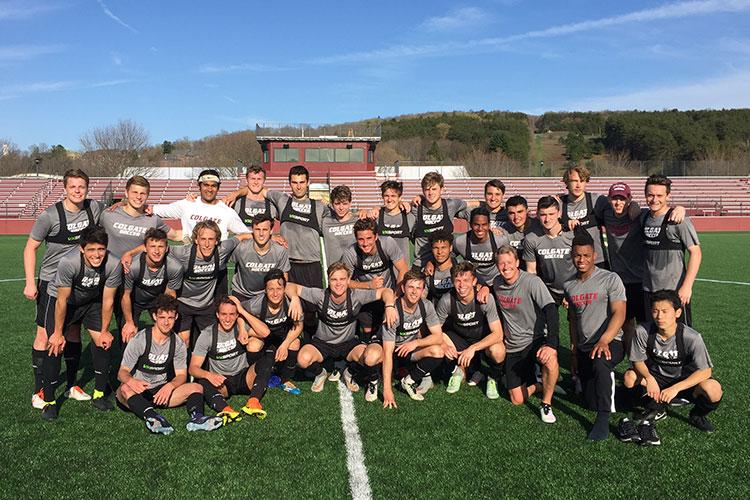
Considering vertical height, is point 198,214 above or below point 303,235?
above

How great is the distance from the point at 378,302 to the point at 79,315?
2.87 m

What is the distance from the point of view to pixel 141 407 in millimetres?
4602

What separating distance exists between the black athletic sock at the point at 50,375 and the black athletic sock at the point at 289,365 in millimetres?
2021

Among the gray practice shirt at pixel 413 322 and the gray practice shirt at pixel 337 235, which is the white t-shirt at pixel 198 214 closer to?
the gray practice shirt at pixel 337 235

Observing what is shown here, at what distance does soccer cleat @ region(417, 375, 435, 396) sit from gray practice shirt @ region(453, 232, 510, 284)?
1.23 metres

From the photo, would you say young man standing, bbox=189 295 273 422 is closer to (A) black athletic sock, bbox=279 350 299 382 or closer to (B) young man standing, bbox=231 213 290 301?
(A) black athletic sock, bbox=279 350 299 382

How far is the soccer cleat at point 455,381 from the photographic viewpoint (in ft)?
18.0

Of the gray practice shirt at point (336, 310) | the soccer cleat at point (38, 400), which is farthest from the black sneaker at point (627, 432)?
the soccer cleat at point (38, 400)

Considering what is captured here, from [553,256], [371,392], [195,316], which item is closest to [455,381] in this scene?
[371,392]

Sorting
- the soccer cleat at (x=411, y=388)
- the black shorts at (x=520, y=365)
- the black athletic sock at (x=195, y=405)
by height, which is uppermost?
the black shorts at (x=520, y=365)

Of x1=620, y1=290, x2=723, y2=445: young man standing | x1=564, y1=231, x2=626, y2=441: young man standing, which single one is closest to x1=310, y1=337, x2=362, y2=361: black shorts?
x1=564, y1=231, x2=626, y2=441: young man standing

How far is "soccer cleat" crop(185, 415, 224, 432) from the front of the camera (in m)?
4.44

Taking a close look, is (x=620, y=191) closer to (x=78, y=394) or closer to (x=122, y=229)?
(x=122, y=229)

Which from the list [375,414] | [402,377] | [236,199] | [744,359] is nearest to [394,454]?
[375,414]
